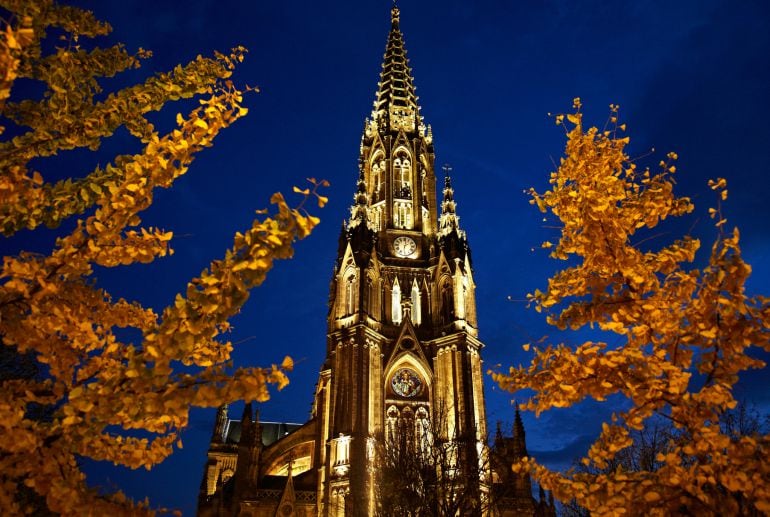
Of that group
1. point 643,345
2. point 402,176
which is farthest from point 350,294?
point 643,345

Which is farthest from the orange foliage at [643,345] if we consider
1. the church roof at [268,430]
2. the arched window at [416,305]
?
the church roof at [268,430]

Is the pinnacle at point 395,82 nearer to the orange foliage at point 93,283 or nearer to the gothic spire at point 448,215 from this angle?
the gothic spire at point 448,215

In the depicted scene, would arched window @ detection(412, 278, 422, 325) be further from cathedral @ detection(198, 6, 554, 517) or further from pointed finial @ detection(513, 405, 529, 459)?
pointed finial @ detection(513, 405, 529, 459)

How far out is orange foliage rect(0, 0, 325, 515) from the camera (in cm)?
380

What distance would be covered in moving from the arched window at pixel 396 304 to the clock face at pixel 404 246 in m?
2.53

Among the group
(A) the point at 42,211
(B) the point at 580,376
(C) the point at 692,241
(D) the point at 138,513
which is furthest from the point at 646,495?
(A) the point at 42,211

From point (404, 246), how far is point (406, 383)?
410 inches

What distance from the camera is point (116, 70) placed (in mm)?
5930

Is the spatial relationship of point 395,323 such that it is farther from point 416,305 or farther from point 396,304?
point 416,305

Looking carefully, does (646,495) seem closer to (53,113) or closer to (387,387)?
(53,113)

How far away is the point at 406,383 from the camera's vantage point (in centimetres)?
3328

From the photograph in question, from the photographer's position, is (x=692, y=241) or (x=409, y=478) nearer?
(x=692, y=241)

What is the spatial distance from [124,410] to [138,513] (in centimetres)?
94

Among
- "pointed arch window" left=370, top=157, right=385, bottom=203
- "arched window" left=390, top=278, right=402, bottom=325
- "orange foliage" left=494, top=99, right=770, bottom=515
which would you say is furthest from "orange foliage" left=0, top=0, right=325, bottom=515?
"pointed arch window" left=370, top=157, right=385, bottom=203
